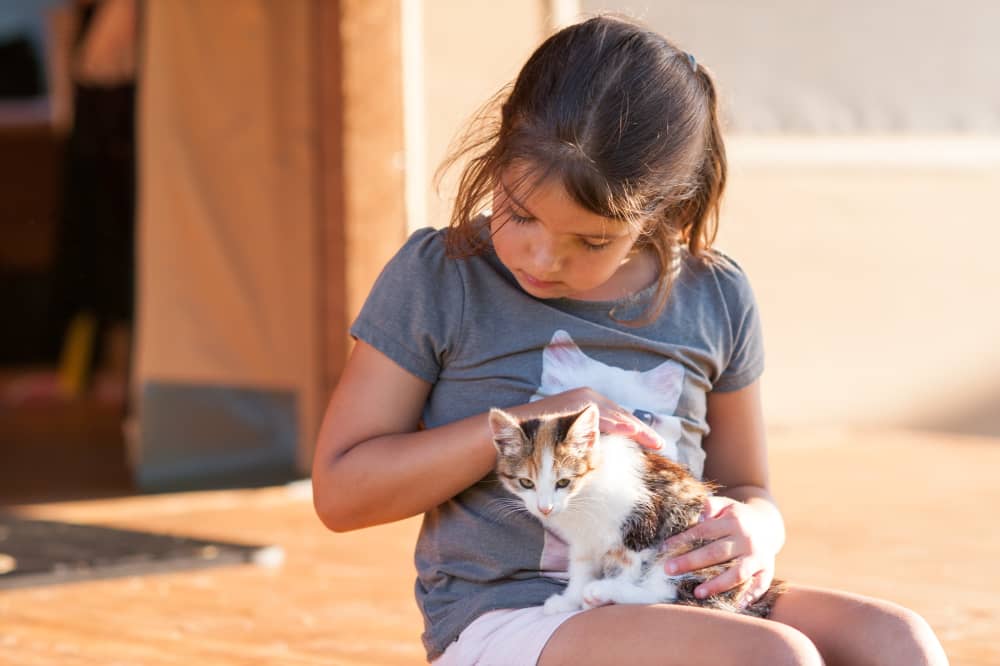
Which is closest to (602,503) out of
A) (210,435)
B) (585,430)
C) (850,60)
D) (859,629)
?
(585,430)

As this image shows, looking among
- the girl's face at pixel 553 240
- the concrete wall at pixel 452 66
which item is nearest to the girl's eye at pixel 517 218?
the girl's face at pixel 553 240

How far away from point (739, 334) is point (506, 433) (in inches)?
16.4

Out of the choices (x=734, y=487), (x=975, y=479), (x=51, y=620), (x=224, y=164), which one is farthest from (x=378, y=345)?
(x=975, y=479)

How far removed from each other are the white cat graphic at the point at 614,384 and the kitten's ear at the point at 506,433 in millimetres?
130

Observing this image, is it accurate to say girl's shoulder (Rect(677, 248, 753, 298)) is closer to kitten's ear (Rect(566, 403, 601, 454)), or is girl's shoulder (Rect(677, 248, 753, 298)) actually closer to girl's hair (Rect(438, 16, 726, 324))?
girl's hair (Rect(438, 16, 726, 324))

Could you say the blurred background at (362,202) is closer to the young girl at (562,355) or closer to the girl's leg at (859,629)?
the young girl at (562,355)

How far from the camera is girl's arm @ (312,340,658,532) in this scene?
145cm

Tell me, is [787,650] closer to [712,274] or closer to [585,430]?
[585,430]

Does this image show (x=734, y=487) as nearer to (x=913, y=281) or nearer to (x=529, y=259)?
(x=529, y=259)

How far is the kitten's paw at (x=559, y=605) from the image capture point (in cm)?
141

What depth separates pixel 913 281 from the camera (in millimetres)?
5328

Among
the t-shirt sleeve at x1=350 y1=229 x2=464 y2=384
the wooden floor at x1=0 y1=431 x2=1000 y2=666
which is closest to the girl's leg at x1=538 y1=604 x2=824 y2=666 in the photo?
the t-shirt sleeve at x1=350 y1=229 x2=464 y2=384

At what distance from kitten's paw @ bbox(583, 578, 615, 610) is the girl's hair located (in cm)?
35

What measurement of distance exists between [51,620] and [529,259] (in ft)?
4.69
